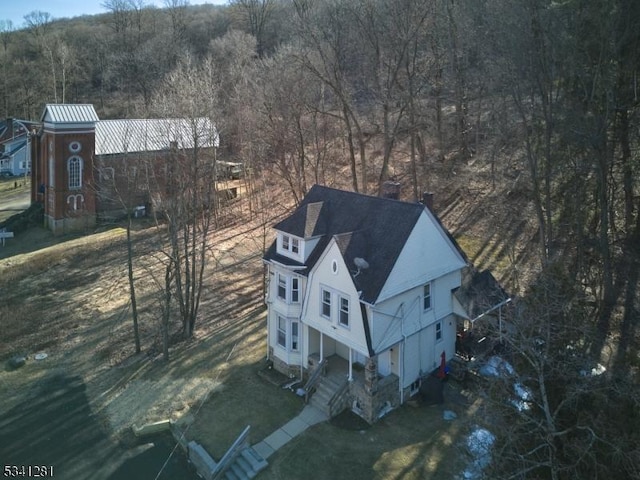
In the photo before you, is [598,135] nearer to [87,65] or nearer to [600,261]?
[600,261]

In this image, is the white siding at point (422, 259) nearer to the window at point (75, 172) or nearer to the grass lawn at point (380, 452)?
the grass lawn at point (380, 452)

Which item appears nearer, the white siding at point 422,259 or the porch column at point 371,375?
the porch column at point 371,375

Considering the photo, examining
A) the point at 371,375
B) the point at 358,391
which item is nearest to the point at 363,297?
the point at 371,375

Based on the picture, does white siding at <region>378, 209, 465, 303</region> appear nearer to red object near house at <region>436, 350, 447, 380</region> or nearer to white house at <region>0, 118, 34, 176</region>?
red object near house at <region>436, 350, 447, 380</region>

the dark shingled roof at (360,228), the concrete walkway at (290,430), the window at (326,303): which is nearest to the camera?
the concrete walkway at (290,430)

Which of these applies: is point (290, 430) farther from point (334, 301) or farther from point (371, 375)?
point (334, 301)

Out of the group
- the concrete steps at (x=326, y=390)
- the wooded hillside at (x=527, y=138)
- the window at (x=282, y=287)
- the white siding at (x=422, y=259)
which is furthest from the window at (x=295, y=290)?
the wooded hillside at (x=527, y=138)

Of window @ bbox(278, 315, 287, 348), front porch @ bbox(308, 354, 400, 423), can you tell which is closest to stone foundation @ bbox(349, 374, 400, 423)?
front porch @ bbox(308, 354, 400, 423)
